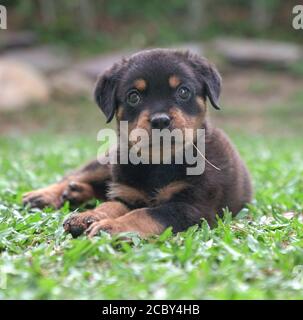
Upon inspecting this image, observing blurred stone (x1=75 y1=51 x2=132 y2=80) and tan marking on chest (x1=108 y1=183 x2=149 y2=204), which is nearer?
tan marking on chest (x1=108 y1=183 x2=149 y2=204)

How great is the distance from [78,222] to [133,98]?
115 centimetres

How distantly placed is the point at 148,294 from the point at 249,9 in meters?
23.3

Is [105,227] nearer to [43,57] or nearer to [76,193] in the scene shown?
[76,193]

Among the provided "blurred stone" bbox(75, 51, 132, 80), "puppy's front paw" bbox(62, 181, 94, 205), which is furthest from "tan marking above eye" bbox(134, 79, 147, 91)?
"blurred stone" bbox(75, 51, 132, 80)

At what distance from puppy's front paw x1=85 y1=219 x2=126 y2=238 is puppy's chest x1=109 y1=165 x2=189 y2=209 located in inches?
26.0

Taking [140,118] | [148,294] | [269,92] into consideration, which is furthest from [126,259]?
[269,92]

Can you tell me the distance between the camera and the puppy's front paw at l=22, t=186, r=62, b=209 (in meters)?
5.62

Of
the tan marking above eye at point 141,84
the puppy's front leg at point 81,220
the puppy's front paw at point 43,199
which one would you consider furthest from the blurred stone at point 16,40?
the puppy's front leg at point 81,220

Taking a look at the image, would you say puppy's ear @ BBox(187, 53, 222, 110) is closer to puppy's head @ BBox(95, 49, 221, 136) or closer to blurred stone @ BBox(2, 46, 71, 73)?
puppy's head @ BBox(95, 49, 221, 136)

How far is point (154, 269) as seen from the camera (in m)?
3.57

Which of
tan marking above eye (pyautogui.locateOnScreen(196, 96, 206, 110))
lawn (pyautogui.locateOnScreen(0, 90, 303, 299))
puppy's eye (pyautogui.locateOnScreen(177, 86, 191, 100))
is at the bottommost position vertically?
lawn (pyautogui.locateOnScreen(0, 90, 303, 299))

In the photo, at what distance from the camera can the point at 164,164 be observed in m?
4.99
